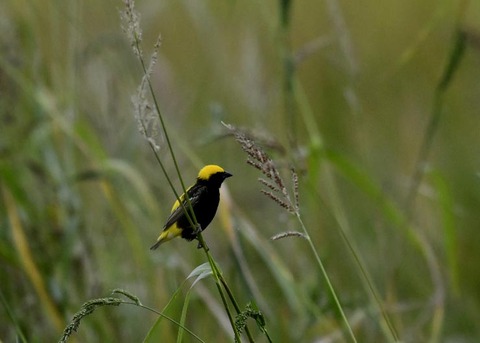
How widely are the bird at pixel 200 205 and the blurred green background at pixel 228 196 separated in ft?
2.26

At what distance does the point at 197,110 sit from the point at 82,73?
661 mm

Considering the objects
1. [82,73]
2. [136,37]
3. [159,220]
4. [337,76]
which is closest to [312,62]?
[337,76]

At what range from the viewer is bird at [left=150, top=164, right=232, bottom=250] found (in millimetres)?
1164

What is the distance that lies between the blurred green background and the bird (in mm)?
690

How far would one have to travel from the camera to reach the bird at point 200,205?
116 centimetres

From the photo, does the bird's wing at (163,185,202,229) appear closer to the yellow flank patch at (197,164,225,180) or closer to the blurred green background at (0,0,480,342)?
the yellow flank patch at (197,164,225,180)

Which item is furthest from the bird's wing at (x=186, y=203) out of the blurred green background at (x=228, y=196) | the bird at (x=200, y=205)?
the blurred green background at (x=228, y=196)

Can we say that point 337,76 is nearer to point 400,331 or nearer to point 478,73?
point 478,73

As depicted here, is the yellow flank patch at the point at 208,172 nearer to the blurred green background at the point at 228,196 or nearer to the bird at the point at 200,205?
the bird at the point at 200,205

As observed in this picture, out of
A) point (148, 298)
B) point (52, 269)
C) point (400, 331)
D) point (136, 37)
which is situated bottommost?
point (400, 331)

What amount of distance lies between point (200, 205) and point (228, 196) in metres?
1.12

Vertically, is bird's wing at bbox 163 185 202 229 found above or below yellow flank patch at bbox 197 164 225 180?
below

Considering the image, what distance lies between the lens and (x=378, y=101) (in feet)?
16.5

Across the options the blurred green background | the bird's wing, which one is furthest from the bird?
the blurred green background
